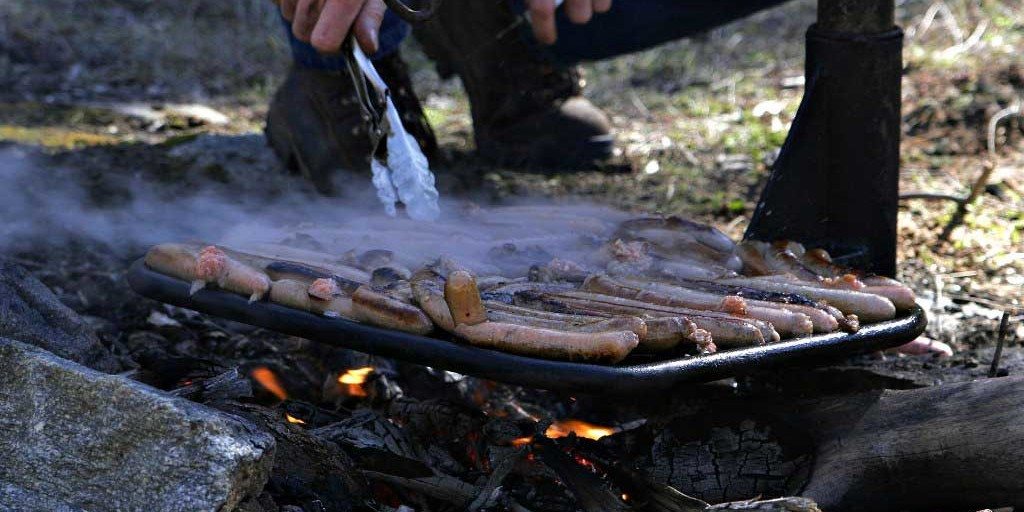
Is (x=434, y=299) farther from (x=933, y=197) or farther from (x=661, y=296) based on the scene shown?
(x=933, y=197)

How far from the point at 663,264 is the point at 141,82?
593 cm

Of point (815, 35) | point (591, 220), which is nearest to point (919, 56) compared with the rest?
point (815, 35)

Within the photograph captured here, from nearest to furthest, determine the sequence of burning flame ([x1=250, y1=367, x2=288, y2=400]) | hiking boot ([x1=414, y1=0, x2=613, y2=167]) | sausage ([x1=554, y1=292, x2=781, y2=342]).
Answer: sausage ([x1=554, y1=292, x2=781, y2=342]) → burning flame ([x1=250, y1=367, x2=288, y2=400]) → hiking boot ([x1=414, y1=0, x2=613, y2=167])

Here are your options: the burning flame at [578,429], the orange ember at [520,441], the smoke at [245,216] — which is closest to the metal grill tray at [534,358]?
the smoke at [245,216]

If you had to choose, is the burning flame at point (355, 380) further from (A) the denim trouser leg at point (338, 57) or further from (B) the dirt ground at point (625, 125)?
(A) the denim trouser leg at point (338, 57)

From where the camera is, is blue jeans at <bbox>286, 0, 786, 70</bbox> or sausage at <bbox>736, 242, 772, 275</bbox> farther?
blue jeans at <bbox>286, 0, 786, 70</bbox>

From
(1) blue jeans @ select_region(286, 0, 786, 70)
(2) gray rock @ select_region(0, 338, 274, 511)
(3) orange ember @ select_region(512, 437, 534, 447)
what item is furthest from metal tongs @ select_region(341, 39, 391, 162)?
(1) blue jeans @ select_region(286, 0, 786, 70)

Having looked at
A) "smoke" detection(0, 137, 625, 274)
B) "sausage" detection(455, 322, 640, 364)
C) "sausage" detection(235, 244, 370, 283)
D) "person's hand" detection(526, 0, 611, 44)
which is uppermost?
"person's hand" detection(526, 0, 611, 44)

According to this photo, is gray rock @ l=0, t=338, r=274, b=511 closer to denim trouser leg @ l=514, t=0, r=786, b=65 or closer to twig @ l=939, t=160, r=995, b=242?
denim trouser leg @ l=514, t=0, r=786, b=65

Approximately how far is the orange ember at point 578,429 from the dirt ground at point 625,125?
101 cm

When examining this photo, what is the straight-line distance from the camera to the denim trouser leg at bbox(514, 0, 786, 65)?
197 inches

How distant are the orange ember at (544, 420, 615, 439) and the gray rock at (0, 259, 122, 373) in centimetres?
130

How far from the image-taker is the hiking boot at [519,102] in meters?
5.80

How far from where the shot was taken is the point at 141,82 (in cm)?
797
